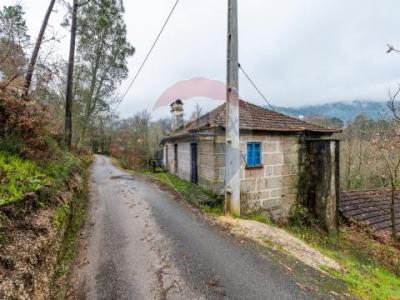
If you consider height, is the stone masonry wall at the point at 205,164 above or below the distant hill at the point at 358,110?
below

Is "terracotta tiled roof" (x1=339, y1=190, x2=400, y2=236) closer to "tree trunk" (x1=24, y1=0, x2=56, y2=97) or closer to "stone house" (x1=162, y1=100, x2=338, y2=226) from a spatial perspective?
"stone house" (x1=162, y1=100, x2=338, y2=226)

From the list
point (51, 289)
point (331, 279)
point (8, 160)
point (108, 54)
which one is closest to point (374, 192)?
point (331, 279)

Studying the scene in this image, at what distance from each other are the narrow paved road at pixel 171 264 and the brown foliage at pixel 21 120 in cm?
231

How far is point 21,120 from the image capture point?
5191 millimetres

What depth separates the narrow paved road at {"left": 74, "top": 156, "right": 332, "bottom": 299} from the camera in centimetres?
303

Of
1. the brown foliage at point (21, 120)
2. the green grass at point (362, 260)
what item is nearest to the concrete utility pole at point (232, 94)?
the green grass at point (362, 260)

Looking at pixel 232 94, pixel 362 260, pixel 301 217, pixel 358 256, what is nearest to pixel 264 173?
pixel 301 217

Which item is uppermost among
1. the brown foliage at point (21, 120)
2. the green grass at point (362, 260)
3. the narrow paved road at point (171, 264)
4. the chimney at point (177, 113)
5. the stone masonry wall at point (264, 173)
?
the chimney at point (177, 113)

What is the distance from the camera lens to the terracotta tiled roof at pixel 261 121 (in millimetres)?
8734

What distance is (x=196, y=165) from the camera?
11.0 meters

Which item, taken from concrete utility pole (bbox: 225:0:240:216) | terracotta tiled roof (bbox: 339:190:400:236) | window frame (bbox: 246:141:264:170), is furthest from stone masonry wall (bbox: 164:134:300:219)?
terracotta tiled roof (bbox: 339:190:400:236)

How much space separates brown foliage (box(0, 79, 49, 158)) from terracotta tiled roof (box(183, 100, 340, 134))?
520cm

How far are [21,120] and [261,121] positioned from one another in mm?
7868

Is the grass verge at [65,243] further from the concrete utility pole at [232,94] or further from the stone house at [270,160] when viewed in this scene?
the stone house at [270,160]
